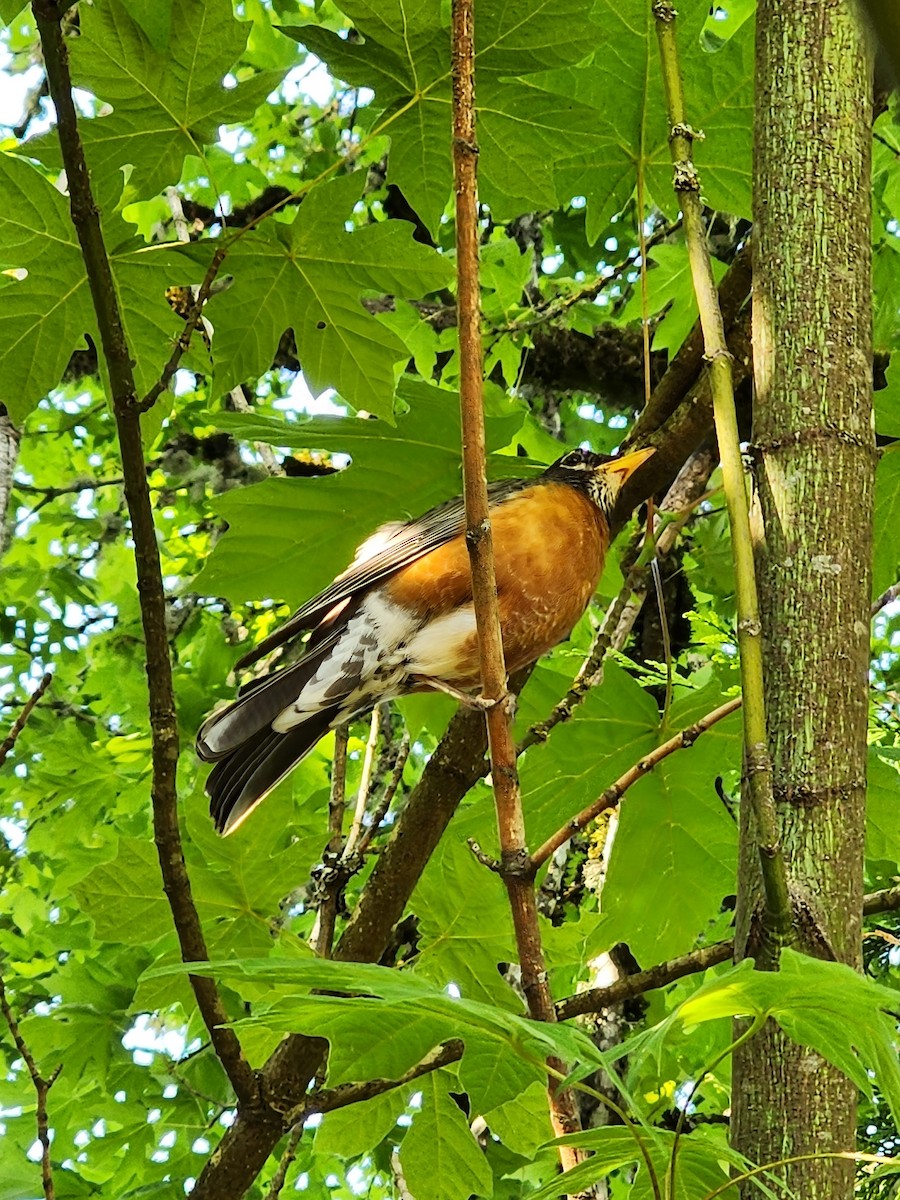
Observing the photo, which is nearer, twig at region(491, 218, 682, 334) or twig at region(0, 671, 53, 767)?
twig at region(0, 671, 53, 767)

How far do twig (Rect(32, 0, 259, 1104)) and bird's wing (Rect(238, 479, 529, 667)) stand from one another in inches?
29.5

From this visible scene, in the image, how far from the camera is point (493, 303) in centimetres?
450

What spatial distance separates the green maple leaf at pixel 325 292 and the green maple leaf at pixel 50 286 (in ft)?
0.33

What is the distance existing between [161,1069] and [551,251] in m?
3.91

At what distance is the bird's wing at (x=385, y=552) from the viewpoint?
2.25 m

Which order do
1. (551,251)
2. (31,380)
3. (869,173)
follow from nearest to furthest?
(869,173) → (31,380) → (551,251)

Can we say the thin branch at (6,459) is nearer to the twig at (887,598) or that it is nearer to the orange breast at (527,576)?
the orange breast at (527,576)

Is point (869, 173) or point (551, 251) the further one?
point (551, 251)

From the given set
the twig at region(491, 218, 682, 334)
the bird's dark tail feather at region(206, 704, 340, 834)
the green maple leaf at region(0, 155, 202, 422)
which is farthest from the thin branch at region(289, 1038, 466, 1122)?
the twig at region(491, 218, 682, 334)

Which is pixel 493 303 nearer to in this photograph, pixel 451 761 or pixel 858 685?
pixel 451 761

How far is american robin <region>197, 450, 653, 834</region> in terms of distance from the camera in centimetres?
211

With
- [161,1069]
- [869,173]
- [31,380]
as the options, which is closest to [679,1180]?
[869,173]

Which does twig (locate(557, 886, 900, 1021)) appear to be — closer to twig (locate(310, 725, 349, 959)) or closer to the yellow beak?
twig (locate(310, 725, 349, 959))

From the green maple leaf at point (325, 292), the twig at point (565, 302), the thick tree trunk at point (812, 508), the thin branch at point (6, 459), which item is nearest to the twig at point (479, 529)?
the thick tree trunk at point (812, 508)
